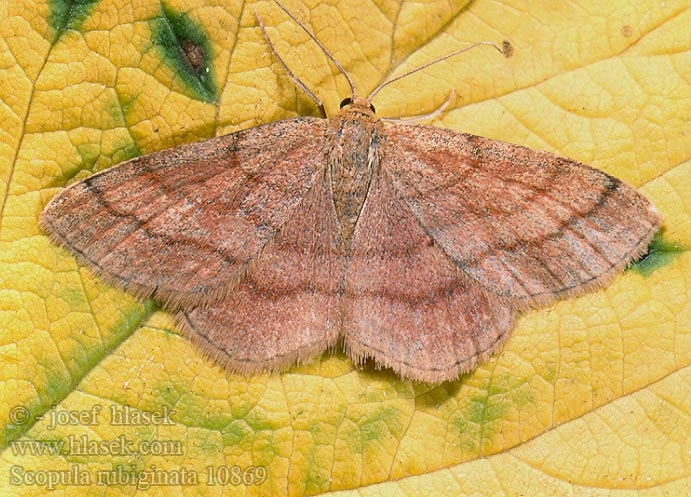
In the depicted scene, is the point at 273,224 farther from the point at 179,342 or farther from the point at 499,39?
the point at 499,39

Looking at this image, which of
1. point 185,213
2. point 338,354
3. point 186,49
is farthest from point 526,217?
point 186,49

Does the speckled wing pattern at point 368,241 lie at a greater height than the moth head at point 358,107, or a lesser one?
lesser

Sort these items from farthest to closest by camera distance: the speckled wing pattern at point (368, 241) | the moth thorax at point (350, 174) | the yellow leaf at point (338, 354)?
the moth thorax at point (350, 174) < the speckled wing pattern at point (368, 241) < the yellow leaf at point (338, 354)

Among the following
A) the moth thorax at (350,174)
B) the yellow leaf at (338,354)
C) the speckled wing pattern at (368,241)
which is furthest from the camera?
the moth thorax at (350,174)

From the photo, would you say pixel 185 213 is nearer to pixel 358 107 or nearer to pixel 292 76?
pixel 292 76

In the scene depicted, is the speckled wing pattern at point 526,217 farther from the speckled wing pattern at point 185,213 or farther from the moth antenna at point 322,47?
the speckled wing pattern at point 185,213

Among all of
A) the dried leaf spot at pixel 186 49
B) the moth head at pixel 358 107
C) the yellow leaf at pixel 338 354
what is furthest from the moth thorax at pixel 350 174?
the dried leaf spot at pixel 186 49

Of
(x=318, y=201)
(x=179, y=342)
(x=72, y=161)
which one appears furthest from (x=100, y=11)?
(x=179, y=342)
